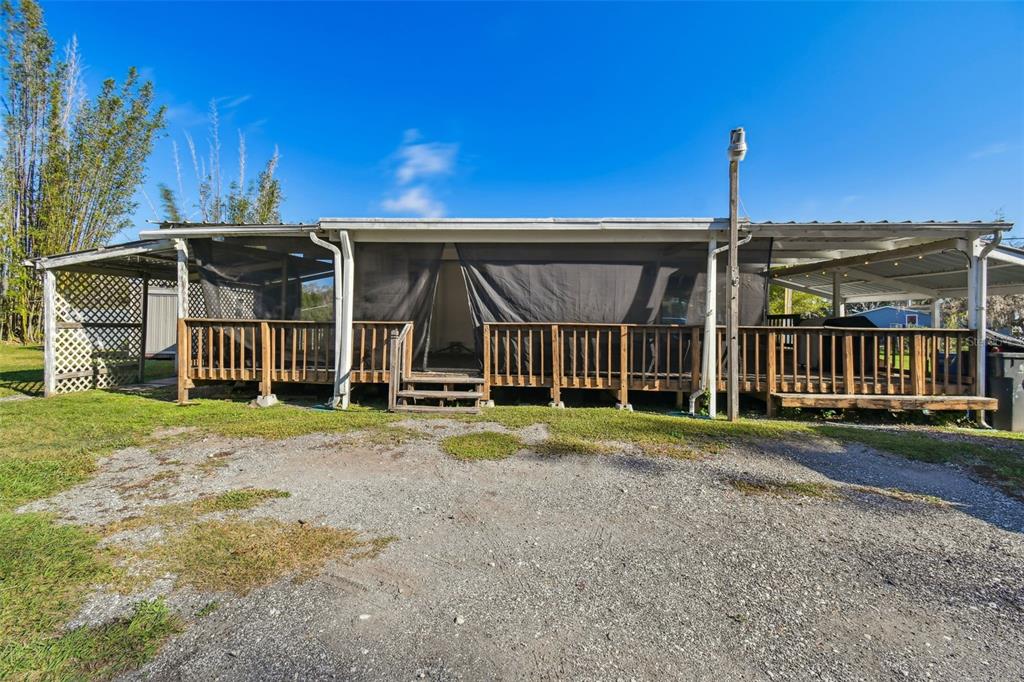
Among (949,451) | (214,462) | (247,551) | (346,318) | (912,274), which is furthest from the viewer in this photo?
(912,274)

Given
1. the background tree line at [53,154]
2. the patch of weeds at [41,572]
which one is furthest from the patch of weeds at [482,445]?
the background tree line at [53,154]

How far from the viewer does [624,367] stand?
5891 millimetres

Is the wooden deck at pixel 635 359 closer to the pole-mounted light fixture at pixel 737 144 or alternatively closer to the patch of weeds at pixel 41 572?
the pole-mounted light fixture at pixel 737 144

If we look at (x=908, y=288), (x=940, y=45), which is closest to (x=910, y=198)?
(x=908, y=288)

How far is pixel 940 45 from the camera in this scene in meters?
6.67

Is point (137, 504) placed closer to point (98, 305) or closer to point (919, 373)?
point (98, 305)

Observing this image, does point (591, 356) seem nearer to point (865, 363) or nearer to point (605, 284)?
point (605, 284)

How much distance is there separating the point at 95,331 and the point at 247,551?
776 cm

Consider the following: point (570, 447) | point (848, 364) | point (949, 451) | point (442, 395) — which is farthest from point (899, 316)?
point (442, 395)

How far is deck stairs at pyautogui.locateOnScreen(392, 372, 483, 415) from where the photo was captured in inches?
224

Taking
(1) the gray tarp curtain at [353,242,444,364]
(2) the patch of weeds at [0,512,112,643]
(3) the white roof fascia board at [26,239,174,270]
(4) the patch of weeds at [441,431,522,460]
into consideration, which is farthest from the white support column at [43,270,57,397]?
(4) the patch of weeds at [441,431,522,460]

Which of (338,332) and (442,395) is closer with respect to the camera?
(442,395)

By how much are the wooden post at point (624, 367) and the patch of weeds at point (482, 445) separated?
198cm

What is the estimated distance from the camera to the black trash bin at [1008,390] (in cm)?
529
